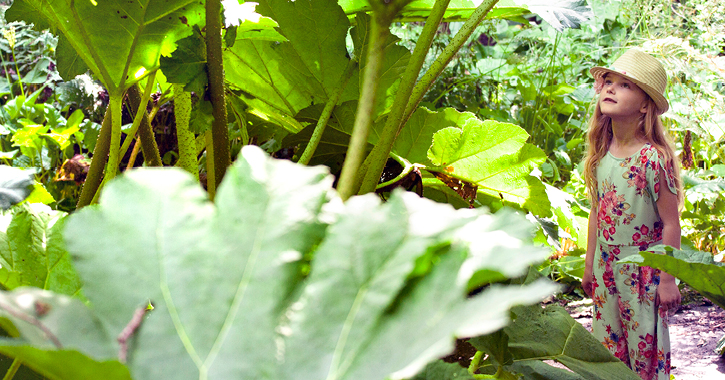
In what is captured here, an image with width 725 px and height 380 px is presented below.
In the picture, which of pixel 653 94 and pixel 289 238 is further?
pixel 653 94

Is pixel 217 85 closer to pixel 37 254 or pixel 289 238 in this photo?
pixel 37 254

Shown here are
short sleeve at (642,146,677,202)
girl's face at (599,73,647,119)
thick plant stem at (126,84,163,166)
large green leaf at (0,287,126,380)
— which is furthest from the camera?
girl's face at (599,73,647,119)

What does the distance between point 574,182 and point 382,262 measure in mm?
2685

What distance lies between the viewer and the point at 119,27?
490mm

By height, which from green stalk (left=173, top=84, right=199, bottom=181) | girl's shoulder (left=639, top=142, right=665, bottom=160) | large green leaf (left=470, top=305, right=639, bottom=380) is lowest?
girl's shoulder (left=639, top=142, right=665, bottom=160)

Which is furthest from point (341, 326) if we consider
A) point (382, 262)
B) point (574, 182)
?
point (574, 182)

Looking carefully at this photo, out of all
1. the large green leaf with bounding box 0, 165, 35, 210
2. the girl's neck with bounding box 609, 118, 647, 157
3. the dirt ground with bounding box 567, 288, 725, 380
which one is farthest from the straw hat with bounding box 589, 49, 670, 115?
the large green leaf with bounding box 0, 165, 35, 210

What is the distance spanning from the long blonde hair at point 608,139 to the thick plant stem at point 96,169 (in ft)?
5.92

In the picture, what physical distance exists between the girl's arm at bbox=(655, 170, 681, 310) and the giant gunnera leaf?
169 centimetres

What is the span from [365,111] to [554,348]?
296 millimetres

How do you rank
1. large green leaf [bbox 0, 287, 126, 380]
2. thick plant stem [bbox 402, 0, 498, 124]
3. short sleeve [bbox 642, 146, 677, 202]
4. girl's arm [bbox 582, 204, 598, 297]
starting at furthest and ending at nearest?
girl's arm [bbox 582, 204, 598, 297] → short sleeve [bbox 642, 146, 677, 202] → thick plant stem [bbox 402, 0, 498, 124] → large green leaf [bbox 0, 287, 126, 380]

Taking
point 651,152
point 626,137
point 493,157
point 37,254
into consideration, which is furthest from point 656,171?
Answer: point 37,254

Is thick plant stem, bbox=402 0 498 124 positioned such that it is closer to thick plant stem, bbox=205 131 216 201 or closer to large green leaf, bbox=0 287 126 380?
thick plant stem, bbox=205 131 216 201

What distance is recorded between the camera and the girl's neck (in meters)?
1.88
